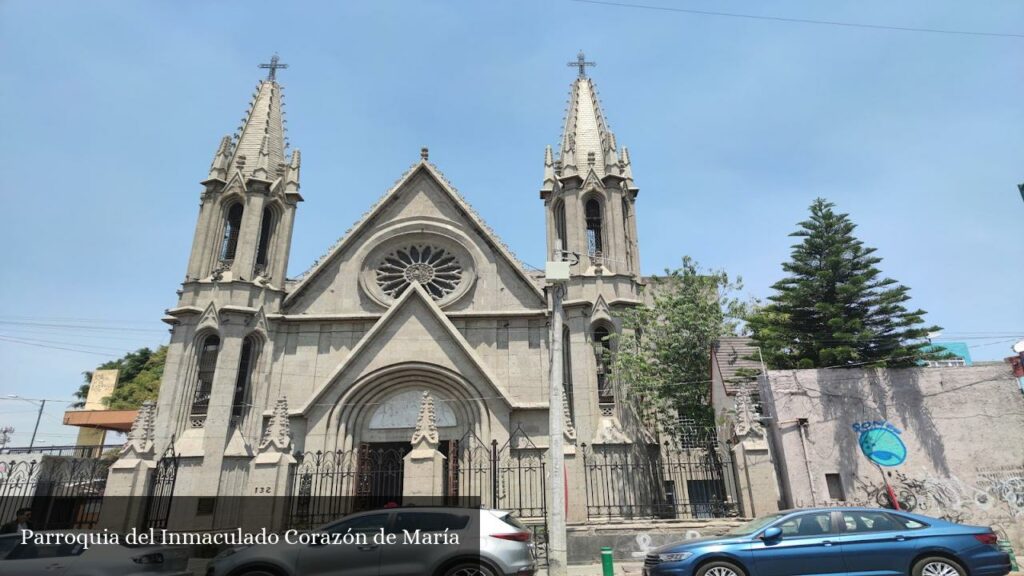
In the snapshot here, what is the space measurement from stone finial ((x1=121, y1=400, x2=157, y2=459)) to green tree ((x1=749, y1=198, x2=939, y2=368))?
2029 centimetres

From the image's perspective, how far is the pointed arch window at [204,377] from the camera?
22.4 metres

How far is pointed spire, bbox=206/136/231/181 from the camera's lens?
26.8 meters

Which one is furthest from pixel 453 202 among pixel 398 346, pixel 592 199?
pixel 398 346

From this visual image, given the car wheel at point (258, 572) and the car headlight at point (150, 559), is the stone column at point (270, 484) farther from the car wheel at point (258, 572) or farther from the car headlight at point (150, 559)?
the car wheel at point (258, 572)

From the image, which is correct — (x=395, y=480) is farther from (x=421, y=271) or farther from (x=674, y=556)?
(x=674, y=556)

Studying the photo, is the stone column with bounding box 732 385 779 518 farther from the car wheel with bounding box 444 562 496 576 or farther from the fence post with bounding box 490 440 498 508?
the car wheel with bounding box 444 562 496 576

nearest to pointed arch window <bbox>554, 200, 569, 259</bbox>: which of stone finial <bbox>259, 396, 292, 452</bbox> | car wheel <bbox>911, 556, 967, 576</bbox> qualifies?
stone finial <bbox>259, 396, 292, 452</bbox>

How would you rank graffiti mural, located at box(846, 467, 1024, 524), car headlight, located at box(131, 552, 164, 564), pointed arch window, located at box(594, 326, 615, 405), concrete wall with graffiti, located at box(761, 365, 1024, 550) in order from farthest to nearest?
pointed arch window, located at box(594, 326, 615, 405), concrete wall with graffiti, located at box(761, 365, 1024, 550), graffiti mural, located at box(846, 467, 1024, 524), car headlight, located at box(131, 552, 164, 564)

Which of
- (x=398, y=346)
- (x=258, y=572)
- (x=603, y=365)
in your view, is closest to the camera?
(x=258, y=572)

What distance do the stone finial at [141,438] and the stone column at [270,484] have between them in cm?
487

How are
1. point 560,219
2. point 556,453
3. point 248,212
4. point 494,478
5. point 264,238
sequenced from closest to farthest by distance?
point 556,453 → point 494,478 → point 248,212 → point 264,238 → point 560,219

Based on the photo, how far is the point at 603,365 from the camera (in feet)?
76.1

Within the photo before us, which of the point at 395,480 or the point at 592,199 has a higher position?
the point at 592,199

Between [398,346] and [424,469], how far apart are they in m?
7.63
